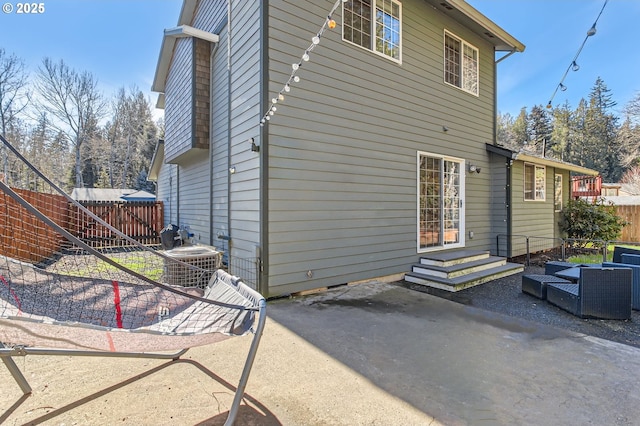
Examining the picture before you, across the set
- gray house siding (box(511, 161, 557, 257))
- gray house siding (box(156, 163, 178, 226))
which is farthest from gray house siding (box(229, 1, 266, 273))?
gray house siding (box(511, 161, 557, 257))

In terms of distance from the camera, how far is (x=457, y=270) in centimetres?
571

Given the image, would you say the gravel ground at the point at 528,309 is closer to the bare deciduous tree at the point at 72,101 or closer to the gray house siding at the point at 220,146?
the gray house siding at the point at 220,146

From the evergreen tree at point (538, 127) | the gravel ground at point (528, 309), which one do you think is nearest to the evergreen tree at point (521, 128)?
the evergreen tree at point (538, 127)

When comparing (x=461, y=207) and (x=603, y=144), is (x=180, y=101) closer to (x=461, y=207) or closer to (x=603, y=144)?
(x=461, y=207)

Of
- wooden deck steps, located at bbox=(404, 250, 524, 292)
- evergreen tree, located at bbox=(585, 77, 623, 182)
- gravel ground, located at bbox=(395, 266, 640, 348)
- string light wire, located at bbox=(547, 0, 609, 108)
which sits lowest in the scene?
gravel ground, located at bbox=(395, 266, 640, 348)

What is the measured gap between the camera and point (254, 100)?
15.3 ft

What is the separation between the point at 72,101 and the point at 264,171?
23.8m

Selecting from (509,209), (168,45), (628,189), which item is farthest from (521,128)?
(168,45)

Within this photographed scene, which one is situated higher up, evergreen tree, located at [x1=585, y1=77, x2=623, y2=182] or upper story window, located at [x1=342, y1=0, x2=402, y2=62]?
evergreen tree, located at [x1=585, y1=77, x2=623, y2=182]

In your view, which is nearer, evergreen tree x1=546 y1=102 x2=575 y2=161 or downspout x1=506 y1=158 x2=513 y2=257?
downspout x1=506 y1=158 x2=513 y2=257

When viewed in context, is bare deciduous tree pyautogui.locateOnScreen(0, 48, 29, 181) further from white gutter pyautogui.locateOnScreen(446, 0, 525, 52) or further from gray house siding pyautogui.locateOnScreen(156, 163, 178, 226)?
white gutter pyautogui.locateOnScreen(446, 0, 525, 52)

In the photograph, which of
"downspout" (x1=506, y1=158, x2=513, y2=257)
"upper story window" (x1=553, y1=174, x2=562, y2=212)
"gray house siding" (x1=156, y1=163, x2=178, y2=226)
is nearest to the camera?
"downspout" (x1=506, y1=158, x2=513, y2=257)

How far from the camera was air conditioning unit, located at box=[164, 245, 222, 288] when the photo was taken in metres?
4.28

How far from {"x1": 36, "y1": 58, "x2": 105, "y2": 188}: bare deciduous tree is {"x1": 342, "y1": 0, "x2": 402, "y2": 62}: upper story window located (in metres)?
22.0
